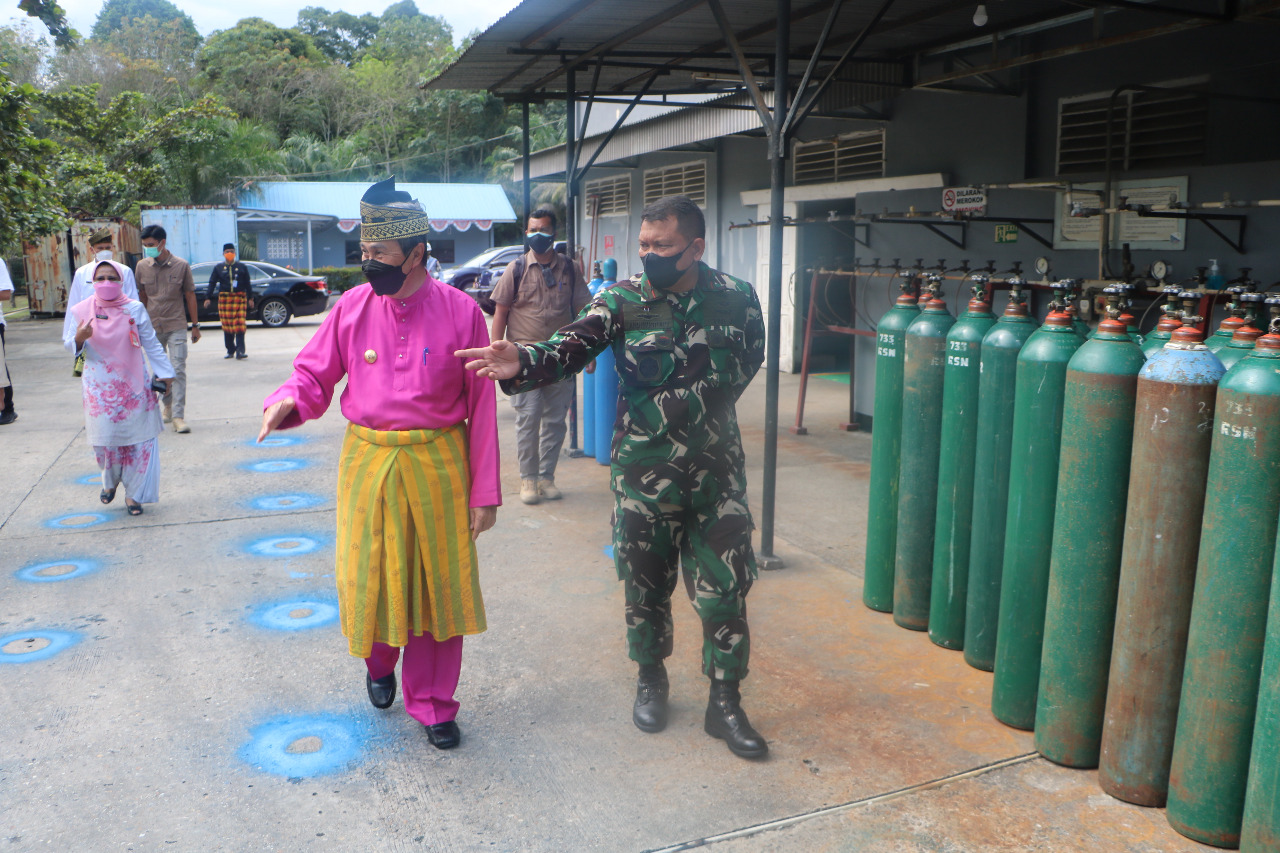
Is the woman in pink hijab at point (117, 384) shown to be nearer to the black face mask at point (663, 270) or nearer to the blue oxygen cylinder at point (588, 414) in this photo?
the blue oxygen cylinder at point (588, 414)

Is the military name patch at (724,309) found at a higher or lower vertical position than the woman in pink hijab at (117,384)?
higher

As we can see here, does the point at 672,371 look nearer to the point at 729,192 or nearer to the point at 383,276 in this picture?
the point at 383,276

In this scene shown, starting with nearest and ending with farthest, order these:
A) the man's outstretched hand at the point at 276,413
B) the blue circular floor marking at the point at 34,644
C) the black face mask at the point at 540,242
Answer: the man's outstretched hand at the point at 276,413 → the blue circular floor marking at the point at 34,644 → the black face mask at the point at 540,242

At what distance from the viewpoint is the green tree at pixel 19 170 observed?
13.4 meters

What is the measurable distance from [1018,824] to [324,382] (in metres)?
2.48

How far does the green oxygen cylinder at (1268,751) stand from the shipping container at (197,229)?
2518cm

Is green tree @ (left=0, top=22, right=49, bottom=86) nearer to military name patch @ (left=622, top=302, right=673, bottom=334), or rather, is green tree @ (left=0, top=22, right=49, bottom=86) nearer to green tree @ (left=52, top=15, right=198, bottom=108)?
green tree @ (left=52, top=15, right=198, bottom=108)

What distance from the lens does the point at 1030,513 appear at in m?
3.24

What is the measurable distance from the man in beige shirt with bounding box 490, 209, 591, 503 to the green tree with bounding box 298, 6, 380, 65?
64076 mm

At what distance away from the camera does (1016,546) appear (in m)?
3.29

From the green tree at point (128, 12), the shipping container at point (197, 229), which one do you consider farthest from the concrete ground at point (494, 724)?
the green tree at point (128, 12)

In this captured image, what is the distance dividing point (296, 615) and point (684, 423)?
7.67 ft

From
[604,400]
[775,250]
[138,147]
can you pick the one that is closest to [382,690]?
[775,250]

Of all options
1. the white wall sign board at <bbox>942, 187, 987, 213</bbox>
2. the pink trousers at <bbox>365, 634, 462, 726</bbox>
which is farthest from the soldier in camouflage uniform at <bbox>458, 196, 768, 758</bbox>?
the white wall sign board at <bbox>942, 187, 987, 213</bbox>
